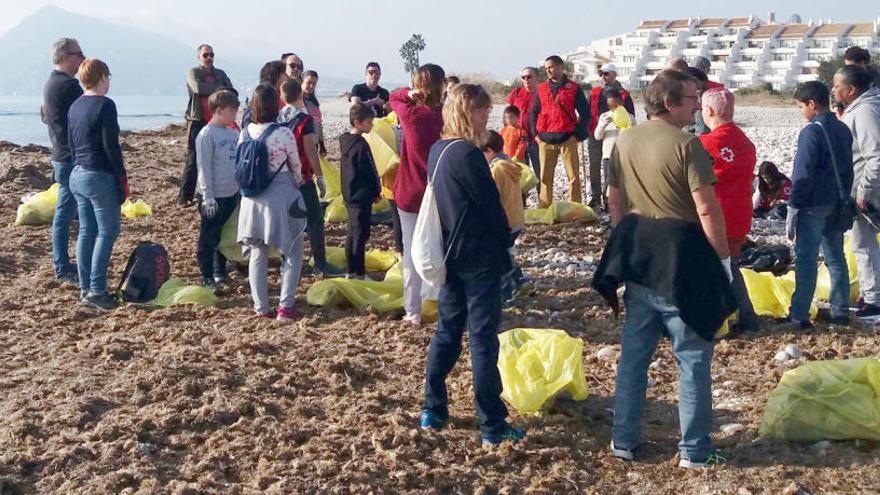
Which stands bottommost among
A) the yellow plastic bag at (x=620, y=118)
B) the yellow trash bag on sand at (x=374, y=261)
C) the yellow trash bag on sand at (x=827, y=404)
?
the yellow trash bag on sand at (x=827, y=404)

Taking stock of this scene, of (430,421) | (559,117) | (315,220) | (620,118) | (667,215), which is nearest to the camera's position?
(667,215)

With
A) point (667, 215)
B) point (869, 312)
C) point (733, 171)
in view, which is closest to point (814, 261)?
Result: point (869, 312)

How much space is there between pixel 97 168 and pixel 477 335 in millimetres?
3716

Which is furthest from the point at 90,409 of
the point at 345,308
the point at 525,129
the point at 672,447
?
the point at 525,129

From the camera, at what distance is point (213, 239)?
744cm

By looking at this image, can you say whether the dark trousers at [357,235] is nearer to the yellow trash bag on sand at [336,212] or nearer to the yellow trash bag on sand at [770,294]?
the yellow trash bag on sand at [336,212]

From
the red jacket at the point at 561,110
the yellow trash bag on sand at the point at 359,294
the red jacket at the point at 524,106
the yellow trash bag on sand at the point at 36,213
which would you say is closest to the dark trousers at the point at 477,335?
the yellow trash bag on sand at the point at 359,294

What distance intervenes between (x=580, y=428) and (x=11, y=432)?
273 centimetres

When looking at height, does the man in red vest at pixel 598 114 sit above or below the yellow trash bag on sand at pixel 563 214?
above

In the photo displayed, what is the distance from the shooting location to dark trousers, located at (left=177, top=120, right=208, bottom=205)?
34.2 feet

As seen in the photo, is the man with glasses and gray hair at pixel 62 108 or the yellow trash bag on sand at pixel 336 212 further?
the yellow trash bag on sand at pixel 336 212

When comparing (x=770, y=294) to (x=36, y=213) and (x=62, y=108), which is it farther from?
(x=36, y=213)

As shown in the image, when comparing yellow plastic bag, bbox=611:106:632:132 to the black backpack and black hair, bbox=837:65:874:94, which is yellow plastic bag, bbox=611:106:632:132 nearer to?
black hair, bbox=837:65:874:94

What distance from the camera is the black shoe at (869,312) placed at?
6.51 m
